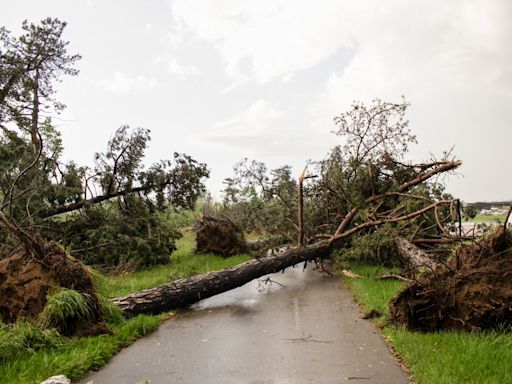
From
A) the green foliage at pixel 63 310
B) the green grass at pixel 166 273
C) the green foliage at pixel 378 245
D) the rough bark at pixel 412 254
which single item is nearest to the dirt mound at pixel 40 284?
the green foliage at pixel 63 310

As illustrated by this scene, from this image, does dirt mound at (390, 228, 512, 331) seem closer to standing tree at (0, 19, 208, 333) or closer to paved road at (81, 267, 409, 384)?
paved road at (81, 267, 409, 384)

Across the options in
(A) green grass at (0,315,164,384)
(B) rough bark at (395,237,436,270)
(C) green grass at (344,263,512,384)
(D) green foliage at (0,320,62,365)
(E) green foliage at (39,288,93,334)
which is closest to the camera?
(C) green grass at (344,263,512,384)

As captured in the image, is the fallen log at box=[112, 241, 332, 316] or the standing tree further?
the standing tree

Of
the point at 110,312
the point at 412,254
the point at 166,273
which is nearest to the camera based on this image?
the point at 110,312

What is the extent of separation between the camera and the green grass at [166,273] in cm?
696

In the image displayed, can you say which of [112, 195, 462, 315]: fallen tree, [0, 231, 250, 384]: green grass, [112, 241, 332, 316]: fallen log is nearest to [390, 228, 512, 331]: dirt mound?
[112, 195, 462, 315]: fallen tree

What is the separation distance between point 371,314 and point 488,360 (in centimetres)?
201

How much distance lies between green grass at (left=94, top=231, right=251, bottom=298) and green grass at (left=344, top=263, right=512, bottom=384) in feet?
12.2

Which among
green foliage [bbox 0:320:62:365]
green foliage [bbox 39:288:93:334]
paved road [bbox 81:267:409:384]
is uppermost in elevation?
green foliage [bbox 39:288:93:334]

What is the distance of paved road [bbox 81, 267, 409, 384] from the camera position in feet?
12.6

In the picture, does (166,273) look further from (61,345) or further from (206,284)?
(61,345)

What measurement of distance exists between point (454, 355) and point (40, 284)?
4407 mm

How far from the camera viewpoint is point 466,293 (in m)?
4.48

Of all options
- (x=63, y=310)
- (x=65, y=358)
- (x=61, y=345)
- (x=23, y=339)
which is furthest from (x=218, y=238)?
(x=65, y=358)
